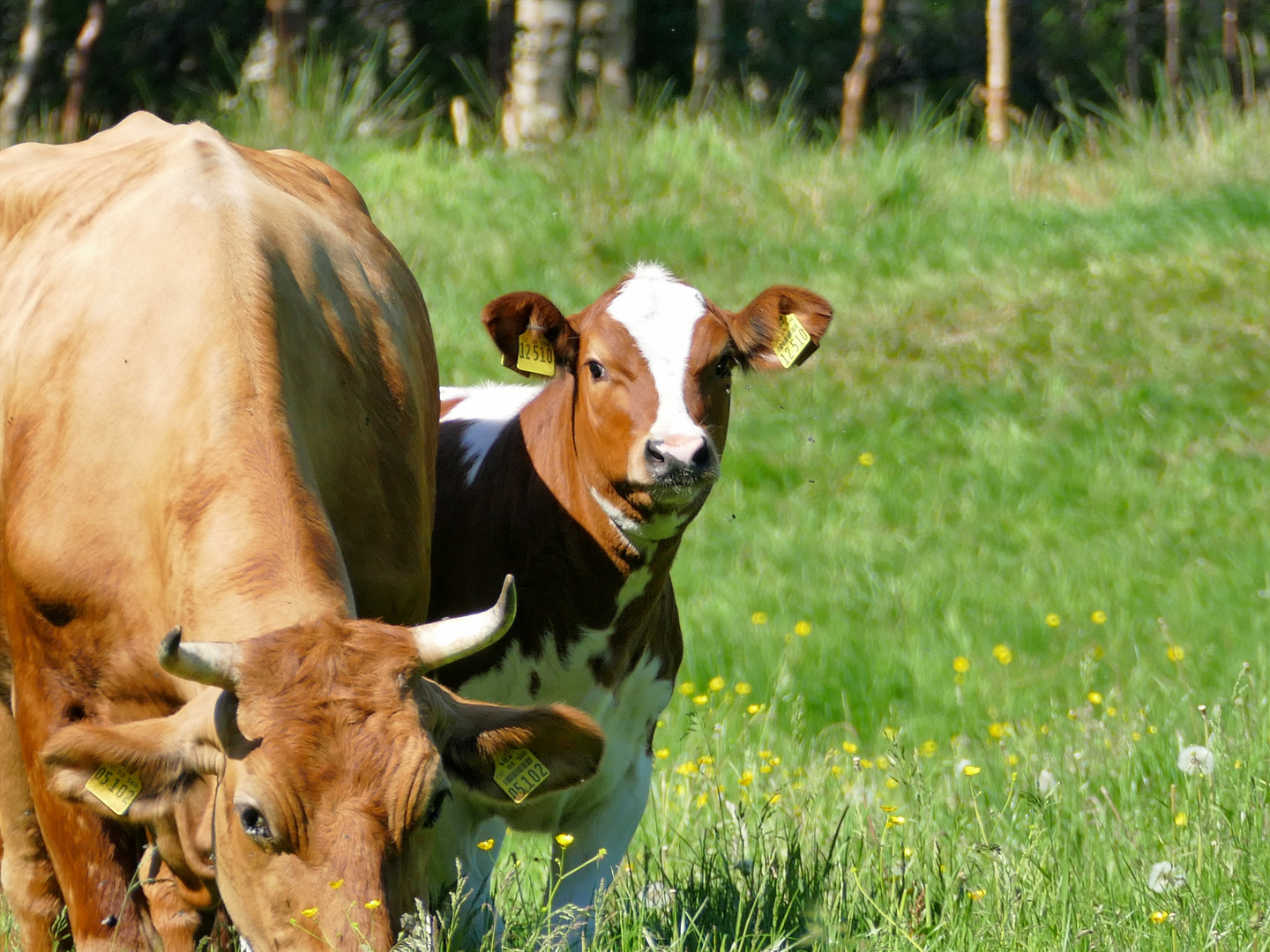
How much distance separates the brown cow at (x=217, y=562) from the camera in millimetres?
3053

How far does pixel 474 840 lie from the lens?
16.3 ft

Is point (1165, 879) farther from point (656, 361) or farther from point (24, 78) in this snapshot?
point (24, 78)

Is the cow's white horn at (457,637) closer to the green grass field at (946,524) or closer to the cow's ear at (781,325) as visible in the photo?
the green grass field at (946,524)

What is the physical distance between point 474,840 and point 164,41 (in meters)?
20.2

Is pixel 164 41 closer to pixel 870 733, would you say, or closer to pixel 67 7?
pixel 67 7

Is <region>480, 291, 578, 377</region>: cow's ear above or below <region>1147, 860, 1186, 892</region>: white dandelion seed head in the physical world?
above

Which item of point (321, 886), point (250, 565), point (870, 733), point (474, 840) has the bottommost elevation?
point (870, 733)

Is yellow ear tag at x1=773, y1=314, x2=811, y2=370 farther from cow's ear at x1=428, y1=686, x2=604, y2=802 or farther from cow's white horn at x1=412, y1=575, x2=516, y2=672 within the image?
cow's white horn at x1=412, y1=575, x2=516, y2=672

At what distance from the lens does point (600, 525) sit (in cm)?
515

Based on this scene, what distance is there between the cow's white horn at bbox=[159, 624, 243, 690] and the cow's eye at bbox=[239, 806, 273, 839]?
0.25 m

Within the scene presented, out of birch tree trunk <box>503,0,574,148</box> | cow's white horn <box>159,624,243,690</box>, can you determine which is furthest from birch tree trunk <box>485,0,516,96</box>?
cow's white horn <box>159,624,243,690</box>

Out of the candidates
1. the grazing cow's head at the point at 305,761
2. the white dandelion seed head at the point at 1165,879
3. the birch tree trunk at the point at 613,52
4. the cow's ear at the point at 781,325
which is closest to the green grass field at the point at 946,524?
the white dandelion seed head at the point at 1165,879

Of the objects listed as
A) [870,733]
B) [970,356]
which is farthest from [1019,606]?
[970,356]

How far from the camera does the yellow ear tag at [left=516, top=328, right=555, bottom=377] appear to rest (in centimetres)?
527
